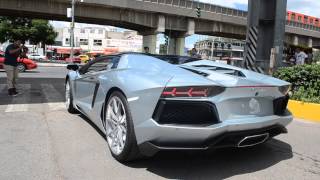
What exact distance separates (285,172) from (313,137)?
219 centimetres

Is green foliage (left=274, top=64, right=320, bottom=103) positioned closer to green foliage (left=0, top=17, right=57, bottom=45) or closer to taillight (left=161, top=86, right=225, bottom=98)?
taillight (left=161, top=86, right=225, bottom=98)

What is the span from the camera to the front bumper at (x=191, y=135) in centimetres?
384

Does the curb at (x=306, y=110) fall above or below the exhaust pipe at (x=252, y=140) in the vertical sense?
below

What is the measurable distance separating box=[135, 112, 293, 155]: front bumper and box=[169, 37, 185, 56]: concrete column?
41190 millimetres

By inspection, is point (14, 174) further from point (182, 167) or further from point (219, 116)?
point (219, 116)

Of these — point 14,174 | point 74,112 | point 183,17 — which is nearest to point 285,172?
point 14,174

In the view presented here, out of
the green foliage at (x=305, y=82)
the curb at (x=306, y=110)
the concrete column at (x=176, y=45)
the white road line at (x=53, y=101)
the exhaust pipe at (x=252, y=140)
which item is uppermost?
the concrete column at (x=176, y=45)

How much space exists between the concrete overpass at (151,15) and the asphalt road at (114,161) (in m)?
30.3

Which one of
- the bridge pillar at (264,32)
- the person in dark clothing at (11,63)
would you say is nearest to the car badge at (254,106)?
the person in dark clothing at (11,63)

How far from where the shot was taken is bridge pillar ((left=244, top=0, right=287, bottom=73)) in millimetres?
12859

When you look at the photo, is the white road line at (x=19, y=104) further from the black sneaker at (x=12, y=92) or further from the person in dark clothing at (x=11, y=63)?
the person in dark clothing at (x=11, y=63)

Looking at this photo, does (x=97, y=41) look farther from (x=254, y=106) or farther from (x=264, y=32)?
(x=254, y=106)

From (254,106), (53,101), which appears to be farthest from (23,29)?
(254,106)

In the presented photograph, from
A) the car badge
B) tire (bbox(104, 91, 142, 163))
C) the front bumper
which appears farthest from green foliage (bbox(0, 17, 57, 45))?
the car badge
